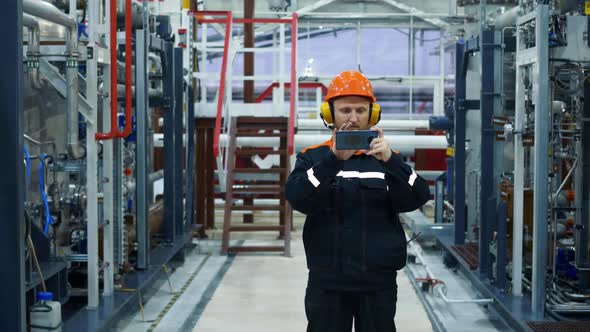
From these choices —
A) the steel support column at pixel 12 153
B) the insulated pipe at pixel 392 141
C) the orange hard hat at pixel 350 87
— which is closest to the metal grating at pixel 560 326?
the orange hard hat at pixel 350 87

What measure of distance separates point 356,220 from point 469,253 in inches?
218

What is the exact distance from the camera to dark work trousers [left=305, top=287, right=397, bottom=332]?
3.54 meters

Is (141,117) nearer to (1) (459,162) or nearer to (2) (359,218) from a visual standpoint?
(1) (459,162)

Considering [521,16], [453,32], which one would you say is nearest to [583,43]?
[521,16]

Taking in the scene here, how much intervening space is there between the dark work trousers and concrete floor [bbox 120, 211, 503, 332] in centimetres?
311

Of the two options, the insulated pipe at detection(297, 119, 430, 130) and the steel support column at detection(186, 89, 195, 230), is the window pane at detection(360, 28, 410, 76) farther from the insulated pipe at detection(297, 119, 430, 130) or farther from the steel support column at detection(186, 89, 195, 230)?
the steel support column at detection(186, 89, 195, 230)

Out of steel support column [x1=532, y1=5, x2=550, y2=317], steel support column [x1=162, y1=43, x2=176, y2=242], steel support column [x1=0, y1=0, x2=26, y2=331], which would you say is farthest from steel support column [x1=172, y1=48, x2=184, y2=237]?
steel support column [x1=0, y1=0, x2=26, y2=331]

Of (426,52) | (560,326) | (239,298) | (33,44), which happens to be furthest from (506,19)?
(426,52)

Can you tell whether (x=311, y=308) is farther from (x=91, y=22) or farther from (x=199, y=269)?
(x=199, y=269)

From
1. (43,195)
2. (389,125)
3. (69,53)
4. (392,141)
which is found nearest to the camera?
(69,53)

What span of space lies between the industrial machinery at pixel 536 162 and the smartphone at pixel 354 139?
2.97m

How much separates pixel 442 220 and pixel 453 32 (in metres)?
2.49

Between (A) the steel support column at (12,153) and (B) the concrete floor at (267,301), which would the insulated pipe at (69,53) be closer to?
(A) the steel support column at (12,153)

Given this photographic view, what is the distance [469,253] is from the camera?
28.7ft
